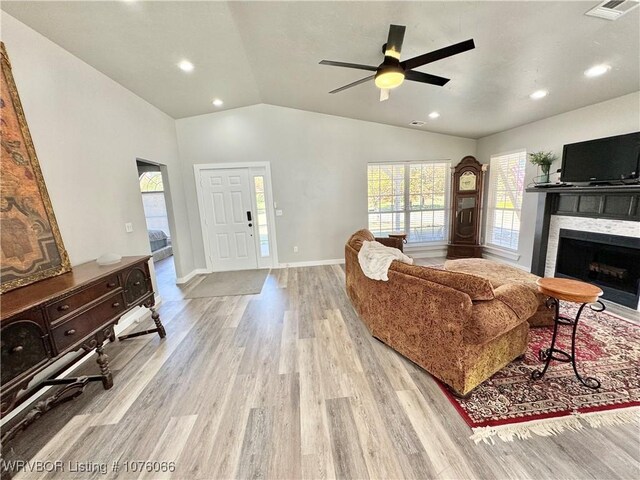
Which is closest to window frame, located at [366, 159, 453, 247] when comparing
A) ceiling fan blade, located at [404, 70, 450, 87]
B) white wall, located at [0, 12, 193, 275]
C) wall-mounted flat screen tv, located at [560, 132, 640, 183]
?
wall-mounted flat screen tv, located at [560, 132, 640, 183]

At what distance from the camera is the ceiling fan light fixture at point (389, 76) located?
207cm

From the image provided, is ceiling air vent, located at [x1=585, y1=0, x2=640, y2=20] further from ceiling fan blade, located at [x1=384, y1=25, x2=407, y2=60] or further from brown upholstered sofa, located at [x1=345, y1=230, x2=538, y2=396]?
brown upholstered sofa, located at [x1=345, y1=230, x2=538, y2=396]

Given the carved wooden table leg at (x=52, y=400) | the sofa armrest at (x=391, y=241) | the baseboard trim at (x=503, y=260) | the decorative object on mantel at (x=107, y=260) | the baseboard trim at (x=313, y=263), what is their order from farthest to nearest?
the baseboard trim at (x=313, y=263) < the baseboard trim at (x=503, y=260) < the sofa armrest at (x=391, y=241) < the decorative object on mantel at (x=107, y=260) < the carved wooden table leg at (x=52, y=400)

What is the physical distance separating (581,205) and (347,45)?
12.3 feet

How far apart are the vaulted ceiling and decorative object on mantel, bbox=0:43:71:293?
864mm

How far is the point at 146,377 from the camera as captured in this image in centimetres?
216

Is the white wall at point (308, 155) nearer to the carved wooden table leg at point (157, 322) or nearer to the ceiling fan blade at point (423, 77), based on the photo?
the carved wooden table leg at point (157, 322)

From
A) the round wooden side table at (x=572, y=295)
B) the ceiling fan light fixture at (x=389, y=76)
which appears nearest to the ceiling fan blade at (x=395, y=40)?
the ceiling fan light fixture at (x=389, y=76)

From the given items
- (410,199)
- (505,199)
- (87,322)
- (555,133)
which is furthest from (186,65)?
(505,199)

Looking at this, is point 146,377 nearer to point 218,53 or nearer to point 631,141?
point 218,53

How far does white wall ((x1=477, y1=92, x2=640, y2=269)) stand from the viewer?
9.96 ft

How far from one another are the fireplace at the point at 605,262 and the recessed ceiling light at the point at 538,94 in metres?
1.91

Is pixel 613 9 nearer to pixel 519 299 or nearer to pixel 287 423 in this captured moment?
pixel 519 299

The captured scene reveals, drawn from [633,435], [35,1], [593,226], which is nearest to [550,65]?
[593,226]
